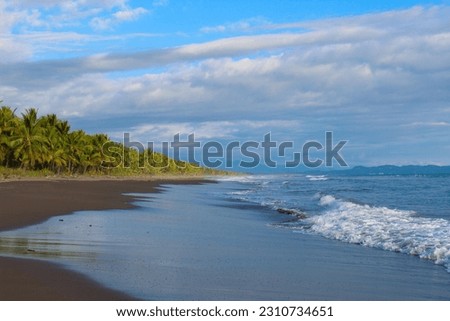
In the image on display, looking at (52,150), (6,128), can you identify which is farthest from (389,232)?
(52,150)

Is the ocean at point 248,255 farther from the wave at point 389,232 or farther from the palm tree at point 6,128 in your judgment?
the palm tree at point 6,128

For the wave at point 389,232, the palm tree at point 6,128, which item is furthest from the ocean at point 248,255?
the palm tree at point 6,128

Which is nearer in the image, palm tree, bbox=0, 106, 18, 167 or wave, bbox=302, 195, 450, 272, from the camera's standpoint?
wave, bbox=302, 195, 450, 272

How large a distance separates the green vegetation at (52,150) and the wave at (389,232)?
41.7 metres

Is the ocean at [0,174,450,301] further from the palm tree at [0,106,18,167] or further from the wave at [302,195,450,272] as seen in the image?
the palm tree at [0,106,18,167]

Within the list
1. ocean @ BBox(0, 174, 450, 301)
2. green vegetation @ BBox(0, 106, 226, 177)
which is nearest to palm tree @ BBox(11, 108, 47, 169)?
green vegetation @ BBox(0, 106, 226, 177)

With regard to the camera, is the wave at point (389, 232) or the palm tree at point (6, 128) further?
the palm tree at point (6, 128)

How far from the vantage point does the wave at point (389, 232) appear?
1291 cm

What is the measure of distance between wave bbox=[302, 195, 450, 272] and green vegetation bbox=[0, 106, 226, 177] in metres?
41.7

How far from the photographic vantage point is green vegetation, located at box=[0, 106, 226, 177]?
56.9 meters

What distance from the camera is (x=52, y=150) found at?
64250 millimetres
